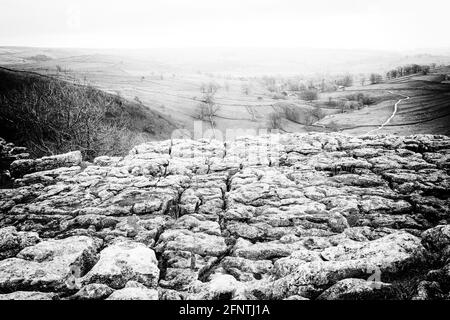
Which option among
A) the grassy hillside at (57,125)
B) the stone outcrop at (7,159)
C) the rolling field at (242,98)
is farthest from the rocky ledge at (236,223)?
the rolling field at (242,98)

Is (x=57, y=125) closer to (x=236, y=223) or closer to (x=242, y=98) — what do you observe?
(x=236, y=223)

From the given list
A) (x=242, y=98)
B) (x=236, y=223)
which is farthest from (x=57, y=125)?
(x=242, y=98)

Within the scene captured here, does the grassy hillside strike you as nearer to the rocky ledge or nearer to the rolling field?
the rocky ledge

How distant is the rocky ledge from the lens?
6180 millimetres

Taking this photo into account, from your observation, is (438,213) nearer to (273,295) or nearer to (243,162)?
(273,295)

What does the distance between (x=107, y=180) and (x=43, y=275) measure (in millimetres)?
6220

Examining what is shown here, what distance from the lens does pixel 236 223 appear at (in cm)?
941

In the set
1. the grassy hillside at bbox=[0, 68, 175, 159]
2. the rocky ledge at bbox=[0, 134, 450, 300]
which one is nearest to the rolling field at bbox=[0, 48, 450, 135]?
the grassy hillside at bbox=[0, 68, 175, 159]

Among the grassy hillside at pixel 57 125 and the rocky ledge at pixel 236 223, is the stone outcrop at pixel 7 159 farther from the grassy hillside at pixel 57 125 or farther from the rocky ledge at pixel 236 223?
the grassy hillside at pixel 57 125

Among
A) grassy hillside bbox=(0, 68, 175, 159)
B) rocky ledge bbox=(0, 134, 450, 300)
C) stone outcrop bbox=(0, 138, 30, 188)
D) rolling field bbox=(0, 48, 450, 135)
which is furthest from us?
rolling field bbox=(0, 48, 450, 135)

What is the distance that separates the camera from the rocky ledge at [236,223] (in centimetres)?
618

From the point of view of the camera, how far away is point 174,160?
1420 cm

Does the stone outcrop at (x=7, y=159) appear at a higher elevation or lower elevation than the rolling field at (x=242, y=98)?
lower
